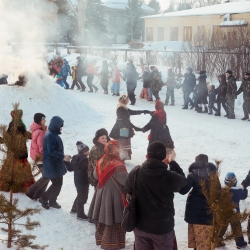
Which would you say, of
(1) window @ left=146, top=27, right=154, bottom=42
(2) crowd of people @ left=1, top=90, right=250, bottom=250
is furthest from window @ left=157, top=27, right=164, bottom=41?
(2) crowd of people @ left=1, top=90, right=250, bottom=250

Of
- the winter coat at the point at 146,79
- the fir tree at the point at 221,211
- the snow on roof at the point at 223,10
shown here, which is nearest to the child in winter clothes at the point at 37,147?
the fir tree at the point at 221,211

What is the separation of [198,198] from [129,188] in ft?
3.33

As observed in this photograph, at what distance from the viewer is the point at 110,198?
562 cm

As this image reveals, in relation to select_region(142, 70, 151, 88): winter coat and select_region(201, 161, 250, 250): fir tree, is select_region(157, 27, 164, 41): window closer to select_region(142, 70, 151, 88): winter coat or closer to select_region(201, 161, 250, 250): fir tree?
select_region(142, 70, 151, 88): winter coat

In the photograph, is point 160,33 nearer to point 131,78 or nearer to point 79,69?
point 79,69

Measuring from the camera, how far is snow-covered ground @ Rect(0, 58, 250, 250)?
6.45 meters

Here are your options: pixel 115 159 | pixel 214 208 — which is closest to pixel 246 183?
pixel 115 159

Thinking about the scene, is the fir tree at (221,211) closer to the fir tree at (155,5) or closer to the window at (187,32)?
the window at (187,32)

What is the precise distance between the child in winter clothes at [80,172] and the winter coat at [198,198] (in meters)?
1.97

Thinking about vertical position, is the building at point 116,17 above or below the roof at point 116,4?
below

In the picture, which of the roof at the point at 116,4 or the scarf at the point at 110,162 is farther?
the roof at the point at 116,4

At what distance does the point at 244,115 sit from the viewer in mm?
15375

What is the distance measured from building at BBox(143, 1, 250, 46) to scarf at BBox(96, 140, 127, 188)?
31.4m

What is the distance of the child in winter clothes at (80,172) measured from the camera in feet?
22.1
